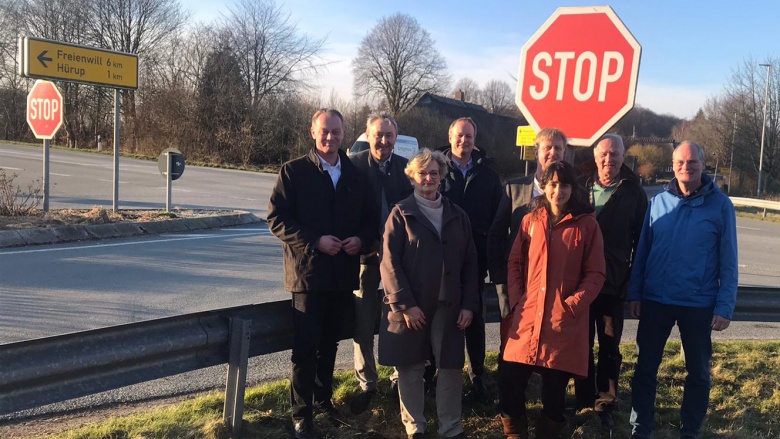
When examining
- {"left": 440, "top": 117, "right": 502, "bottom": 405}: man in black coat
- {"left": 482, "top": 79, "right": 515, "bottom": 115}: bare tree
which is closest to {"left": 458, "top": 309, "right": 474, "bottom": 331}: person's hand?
{"left": 440, "top": 117, "right": 502, "bottom": 405}: man in black coat

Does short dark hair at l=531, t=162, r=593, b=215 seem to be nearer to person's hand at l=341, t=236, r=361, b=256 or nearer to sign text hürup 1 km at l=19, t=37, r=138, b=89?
person's hand at l=341, t=236, r=361, b=256

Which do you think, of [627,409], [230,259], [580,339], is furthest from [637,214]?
[230,259]

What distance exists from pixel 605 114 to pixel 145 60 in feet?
154

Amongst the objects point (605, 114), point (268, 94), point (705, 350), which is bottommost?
point (705, 350)

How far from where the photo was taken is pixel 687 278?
3697 mm

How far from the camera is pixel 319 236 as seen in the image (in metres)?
3.76

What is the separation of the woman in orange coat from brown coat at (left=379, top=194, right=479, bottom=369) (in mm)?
370

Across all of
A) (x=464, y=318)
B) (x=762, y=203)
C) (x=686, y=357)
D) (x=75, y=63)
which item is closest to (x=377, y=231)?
(x=464, y=318)

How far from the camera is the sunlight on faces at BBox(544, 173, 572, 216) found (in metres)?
3.48

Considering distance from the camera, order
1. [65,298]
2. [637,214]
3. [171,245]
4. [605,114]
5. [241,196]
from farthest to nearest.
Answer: [241,196]
[171,245]
[65,298]
[637,214]
[605,114]

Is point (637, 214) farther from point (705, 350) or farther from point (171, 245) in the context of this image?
point (171, 245)

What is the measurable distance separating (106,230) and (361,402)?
330 inches

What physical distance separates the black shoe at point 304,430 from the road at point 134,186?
1164 cm

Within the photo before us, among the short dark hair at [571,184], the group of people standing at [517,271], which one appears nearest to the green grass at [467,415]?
the group of people standing at [517,271]
